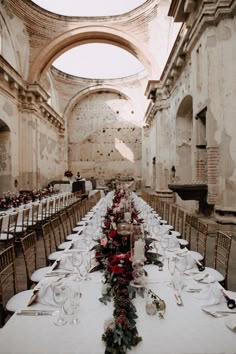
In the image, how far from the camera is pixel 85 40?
16.4m

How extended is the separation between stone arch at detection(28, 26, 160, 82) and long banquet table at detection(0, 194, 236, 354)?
14.9 metres

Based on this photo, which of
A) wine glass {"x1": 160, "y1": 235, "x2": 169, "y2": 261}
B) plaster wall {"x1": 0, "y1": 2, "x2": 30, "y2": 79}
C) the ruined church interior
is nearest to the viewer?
wine glass {"x1": 160, "y1": 235, "x2": 169, "y2": 261}

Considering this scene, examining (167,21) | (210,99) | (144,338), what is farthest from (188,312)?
(167,21)

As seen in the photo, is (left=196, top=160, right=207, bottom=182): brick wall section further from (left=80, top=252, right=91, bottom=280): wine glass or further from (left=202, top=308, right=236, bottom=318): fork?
(left=202, top=308, right=236, bottom=318): fork

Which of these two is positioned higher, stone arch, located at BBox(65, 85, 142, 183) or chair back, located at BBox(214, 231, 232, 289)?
stone arch, located at BBox(65, 85, 142, 183)

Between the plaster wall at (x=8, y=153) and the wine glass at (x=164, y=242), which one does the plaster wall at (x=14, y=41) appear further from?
the wine glass at (x=164, y=242)

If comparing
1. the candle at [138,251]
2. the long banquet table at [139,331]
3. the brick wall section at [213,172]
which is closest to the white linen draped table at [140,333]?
the long banquet table at [139,331]

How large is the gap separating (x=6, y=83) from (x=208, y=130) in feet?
30.2

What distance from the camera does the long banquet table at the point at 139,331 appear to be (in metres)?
1.54

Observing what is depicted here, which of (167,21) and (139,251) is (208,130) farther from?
(167,21)

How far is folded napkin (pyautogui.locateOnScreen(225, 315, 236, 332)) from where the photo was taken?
170 centimetres

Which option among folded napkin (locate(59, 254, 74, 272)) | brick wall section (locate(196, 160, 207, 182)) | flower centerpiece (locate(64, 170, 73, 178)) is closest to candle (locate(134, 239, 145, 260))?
folded napkin (locate(59, 254, 74, 272))

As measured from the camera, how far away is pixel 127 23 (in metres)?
15.7

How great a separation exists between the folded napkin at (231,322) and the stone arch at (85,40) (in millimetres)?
15007
